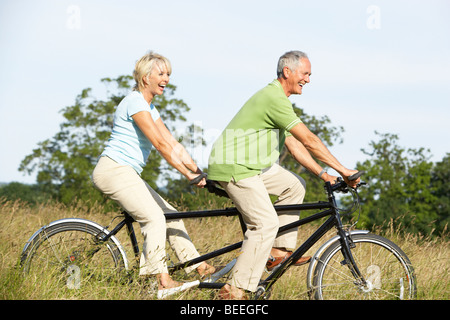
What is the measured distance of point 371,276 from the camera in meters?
4.01

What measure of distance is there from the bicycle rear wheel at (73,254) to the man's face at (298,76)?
1770 mm

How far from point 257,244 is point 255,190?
1.25ft

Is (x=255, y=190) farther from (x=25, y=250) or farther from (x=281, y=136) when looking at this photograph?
(x=25, y=250)

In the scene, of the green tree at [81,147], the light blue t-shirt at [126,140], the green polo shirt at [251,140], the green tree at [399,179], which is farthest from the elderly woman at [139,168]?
the green tree at [399,179]

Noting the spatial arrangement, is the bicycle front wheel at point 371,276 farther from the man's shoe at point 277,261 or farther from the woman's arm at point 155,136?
the woman's arm at point 155,136

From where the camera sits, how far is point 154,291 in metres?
3.96

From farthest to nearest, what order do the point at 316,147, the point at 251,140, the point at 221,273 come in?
the point at 221,273 → the point at 251,140 → the point at 316,147

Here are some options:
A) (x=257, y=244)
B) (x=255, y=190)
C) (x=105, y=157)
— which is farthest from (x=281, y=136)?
(x=105, y=157)

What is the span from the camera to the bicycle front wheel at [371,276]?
3939 mm

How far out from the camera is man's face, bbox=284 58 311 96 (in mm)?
3947

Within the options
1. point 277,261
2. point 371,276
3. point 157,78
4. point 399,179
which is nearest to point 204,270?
point 277,261

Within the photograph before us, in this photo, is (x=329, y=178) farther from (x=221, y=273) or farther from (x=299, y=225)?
(x=221, y=273)

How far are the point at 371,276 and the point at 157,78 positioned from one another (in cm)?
212

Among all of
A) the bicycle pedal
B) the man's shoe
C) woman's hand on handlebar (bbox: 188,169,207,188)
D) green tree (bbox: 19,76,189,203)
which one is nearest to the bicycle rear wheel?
the bicycle pedal
